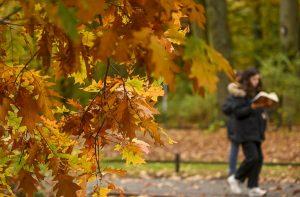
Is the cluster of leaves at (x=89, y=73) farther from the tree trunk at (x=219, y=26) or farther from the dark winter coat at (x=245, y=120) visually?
the tree trunk at (x=219, y=26)

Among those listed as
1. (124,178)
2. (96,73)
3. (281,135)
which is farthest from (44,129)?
(281,135)

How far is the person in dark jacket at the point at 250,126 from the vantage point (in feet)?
26.2

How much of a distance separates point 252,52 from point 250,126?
18.7 metres

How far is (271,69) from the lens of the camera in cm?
1962

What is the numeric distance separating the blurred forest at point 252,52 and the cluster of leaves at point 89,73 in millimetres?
11410

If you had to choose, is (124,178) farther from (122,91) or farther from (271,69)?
(271,69)

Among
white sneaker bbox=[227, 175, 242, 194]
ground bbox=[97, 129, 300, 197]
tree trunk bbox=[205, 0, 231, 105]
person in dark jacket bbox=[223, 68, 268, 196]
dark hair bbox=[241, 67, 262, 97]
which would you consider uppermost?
tree trunk bbox=[205, 0, 231, 105]

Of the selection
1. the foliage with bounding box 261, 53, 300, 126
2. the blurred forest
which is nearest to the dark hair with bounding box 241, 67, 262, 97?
the blurred forest

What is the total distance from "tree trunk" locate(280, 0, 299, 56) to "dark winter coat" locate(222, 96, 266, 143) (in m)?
12.9

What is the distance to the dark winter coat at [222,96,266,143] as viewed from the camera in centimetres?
800

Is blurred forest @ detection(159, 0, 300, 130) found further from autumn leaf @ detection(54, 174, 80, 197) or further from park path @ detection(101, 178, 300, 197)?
autumn leaf @ detection(54, 174, 80, 197)

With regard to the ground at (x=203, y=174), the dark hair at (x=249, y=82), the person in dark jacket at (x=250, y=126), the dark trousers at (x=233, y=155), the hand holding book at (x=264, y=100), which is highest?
the dark hair at (x=249, y=82)

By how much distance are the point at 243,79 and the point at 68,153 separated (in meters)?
5.17

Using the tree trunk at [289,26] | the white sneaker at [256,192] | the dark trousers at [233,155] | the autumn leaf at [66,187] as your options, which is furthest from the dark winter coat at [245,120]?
the tree trunk at [289,26]
